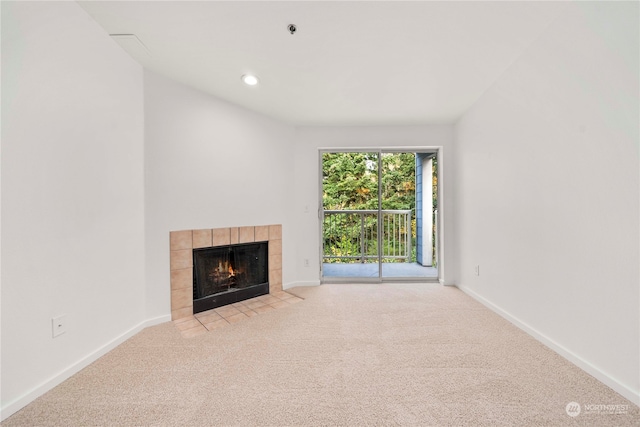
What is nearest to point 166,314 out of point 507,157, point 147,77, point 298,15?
point 147,77

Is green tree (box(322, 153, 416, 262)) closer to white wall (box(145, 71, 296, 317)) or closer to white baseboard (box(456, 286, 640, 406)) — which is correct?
white wall (box(145, 71, 296, 317))

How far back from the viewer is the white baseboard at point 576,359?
1245mm

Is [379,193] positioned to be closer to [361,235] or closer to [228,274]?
[361,235]

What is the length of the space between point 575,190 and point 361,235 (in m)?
3.06

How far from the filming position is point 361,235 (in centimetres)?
442

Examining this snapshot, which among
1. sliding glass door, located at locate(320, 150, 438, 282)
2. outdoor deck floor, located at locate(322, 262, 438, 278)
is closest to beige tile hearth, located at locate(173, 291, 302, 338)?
outdoor deck floor, located at locate(322, 262, 438, 278)

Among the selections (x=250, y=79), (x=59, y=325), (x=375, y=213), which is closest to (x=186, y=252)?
(x=59, y=325)

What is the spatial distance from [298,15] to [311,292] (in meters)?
2.54

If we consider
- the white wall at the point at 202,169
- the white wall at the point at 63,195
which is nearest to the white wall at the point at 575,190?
the white wall at the point at 202,169

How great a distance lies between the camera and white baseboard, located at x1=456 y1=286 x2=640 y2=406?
49.0 inches

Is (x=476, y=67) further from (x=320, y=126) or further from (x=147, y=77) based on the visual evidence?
(x=147, y=77)

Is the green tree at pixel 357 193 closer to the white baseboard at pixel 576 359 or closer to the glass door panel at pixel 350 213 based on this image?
the glass door panel at pixel 350 213

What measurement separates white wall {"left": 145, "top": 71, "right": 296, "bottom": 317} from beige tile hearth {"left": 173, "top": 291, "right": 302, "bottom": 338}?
0.86ft

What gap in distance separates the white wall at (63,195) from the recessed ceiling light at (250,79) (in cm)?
81
